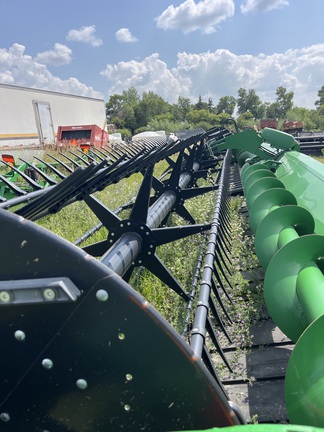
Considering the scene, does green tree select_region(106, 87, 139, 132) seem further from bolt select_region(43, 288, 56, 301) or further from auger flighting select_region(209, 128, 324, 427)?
bolt select_region(43, 288, 56, 301)

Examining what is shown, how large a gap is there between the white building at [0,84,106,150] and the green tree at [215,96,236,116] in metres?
62.5

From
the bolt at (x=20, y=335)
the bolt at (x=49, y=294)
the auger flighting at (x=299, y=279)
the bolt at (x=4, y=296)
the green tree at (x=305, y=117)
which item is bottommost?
the auger flighting at (x=299, y=279)

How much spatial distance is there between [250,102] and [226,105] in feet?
17.5

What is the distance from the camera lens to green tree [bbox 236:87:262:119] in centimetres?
8000

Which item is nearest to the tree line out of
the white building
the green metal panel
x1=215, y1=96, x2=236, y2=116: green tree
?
x1=215, y1=96, x2=236, y2=116: green tree

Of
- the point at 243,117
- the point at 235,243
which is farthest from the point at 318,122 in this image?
the point at 235,243

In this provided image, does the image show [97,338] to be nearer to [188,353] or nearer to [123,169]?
[188,353]

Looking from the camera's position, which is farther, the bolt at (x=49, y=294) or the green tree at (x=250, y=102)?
the green tree at (x=250, y=102)

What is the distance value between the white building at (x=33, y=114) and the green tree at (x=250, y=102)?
61.8m

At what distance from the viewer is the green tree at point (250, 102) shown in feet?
262

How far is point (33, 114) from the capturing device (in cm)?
2050

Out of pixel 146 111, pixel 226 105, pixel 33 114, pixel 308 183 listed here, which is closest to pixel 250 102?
pixel 226 105

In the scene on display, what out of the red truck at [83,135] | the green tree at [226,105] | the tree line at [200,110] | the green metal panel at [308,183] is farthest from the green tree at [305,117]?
the green metal panel at [308,183]

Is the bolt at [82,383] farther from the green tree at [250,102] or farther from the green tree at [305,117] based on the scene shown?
the green tree at [250,102]
